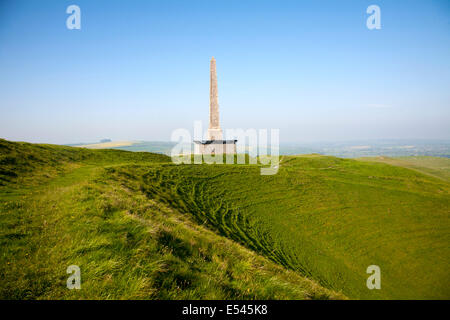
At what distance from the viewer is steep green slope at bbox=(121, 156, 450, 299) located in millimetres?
11133

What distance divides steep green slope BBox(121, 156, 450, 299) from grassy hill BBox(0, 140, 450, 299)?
0.29 feet

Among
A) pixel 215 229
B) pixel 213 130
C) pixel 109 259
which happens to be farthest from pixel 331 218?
pixel 213 130

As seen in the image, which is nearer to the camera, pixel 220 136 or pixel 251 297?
pixel 251 297

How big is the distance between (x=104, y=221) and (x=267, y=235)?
990cm

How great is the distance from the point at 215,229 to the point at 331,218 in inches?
417

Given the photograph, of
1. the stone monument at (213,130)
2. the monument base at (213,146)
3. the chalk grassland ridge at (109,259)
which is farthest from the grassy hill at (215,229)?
the stone monument at (213,130)

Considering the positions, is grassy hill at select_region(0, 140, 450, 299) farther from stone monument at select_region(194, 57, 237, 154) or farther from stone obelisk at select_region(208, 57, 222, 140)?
stone obelisk at select_region(208, 57, 222, 140)

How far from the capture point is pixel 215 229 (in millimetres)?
10797

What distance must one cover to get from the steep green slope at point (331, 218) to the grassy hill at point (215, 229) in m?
0.09

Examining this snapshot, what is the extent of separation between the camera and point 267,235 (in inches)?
511

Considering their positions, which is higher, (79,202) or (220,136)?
(220,136)

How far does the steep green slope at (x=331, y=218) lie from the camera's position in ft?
36.5
